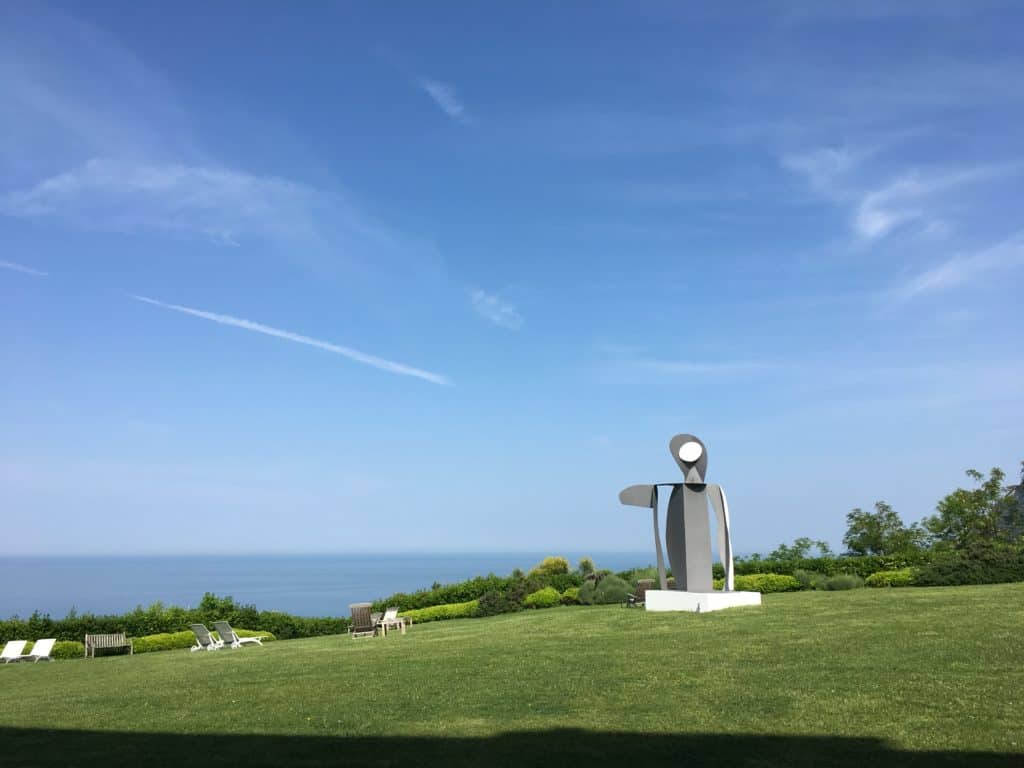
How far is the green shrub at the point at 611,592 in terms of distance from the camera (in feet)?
93.0

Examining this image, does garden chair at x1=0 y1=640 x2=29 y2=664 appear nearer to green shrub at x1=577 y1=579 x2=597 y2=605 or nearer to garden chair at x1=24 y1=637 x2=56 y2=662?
garden chair at x1=24 y1=637 x2=56 y2=662

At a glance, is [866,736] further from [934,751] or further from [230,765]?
[230,765]

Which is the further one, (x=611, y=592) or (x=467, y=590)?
(x=467, y=590)

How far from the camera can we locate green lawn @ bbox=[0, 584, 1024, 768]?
8.09m

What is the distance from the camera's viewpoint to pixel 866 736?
8.16m

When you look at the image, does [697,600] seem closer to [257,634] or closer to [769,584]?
[769,584]

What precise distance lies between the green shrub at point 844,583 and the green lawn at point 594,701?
31.8 feet

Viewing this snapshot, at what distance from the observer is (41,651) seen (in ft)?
78.1

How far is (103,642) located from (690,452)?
1862 cm

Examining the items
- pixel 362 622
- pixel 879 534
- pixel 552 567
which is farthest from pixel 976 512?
pixel 362 622

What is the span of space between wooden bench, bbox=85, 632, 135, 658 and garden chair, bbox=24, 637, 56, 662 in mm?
965

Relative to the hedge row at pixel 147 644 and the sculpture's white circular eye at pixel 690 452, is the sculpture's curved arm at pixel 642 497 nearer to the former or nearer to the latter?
the sculpture's white circular eye at pixel 690 452

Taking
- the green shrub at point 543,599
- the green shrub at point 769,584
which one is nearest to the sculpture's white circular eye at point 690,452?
the green shrub at point 769,584

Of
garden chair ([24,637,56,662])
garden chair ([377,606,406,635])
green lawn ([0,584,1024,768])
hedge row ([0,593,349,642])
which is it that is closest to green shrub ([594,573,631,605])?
garden chair ([377,606,406,635])
